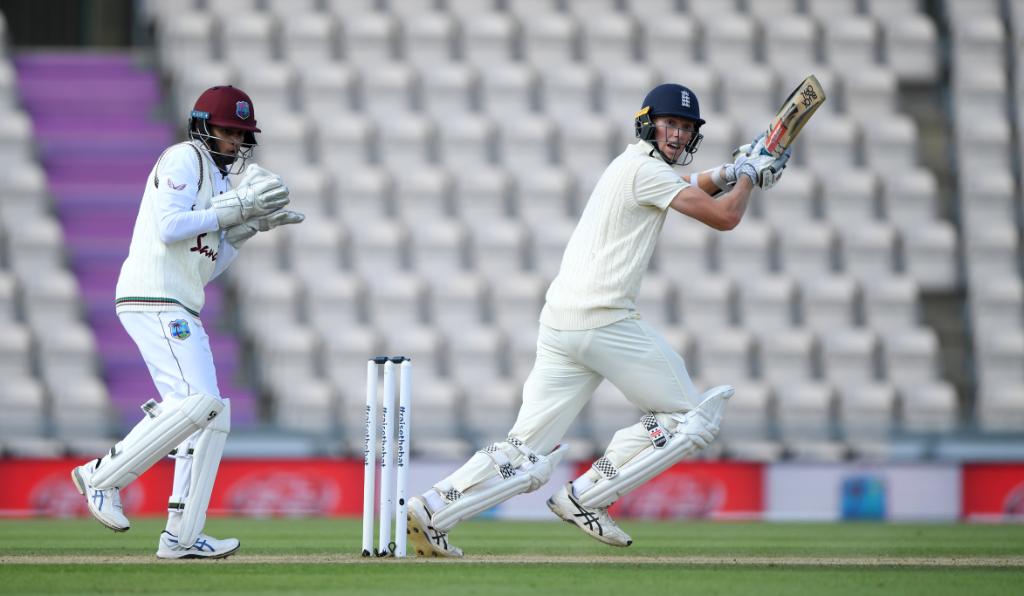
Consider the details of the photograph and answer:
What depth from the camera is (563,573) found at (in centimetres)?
488

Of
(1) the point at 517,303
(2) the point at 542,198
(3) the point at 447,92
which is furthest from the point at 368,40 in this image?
(1) the point at 517,303

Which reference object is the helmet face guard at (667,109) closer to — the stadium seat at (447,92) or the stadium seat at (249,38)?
the stadium seat at (447,92)

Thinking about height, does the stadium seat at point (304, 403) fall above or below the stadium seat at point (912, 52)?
below

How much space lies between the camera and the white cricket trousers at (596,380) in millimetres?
5383

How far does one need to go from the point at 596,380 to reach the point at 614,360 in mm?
221

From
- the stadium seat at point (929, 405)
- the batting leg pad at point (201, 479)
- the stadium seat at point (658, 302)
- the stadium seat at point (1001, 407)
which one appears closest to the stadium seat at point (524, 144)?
the stadium seat at point (658, 302)

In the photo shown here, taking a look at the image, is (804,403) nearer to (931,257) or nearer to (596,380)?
(931,257)

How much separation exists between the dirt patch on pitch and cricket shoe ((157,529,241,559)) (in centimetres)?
3

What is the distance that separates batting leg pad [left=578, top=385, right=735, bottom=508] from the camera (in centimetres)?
545

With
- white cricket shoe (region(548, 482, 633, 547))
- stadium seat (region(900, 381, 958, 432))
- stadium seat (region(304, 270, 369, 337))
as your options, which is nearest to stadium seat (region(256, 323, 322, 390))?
stadium seat (region(304, 270, 369, 337))

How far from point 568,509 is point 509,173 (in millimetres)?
8357

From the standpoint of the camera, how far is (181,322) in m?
5.14

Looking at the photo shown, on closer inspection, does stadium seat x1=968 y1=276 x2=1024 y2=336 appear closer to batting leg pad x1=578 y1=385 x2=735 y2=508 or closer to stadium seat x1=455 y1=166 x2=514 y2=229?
stadium seat x1=455 y1=166 x2=514 y2=229

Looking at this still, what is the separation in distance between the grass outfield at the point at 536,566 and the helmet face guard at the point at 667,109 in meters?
1.64
